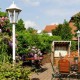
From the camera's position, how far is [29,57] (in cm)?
1630

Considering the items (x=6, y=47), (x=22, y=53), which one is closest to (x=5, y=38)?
(x=6, y=47)

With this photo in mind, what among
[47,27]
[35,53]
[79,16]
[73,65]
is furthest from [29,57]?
[47,27]

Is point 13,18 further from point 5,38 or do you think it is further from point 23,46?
point 23,46

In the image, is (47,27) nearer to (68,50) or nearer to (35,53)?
(68,50)

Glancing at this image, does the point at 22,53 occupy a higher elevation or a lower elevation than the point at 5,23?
lower

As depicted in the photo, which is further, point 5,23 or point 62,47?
point 62,47

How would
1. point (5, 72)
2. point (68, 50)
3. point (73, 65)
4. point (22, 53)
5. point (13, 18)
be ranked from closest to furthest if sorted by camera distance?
point (5, 72) → point (13, 18) → point (73, 65) → point (22, 53) → point (68, 50)

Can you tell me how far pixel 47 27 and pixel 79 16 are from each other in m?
71.2

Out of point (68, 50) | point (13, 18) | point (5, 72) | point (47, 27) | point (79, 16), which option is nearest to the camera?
point (5, 72)

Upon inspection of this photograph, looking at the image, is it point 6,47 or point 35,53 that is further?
point 35,53

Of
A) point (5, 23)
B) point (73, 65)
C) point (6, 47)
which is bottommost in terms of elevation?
point (73, 65)

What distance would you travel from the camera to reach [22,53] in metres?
16.1

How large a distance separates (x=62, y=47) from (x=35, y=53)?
784cm

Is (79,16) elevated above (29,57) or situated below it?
above
